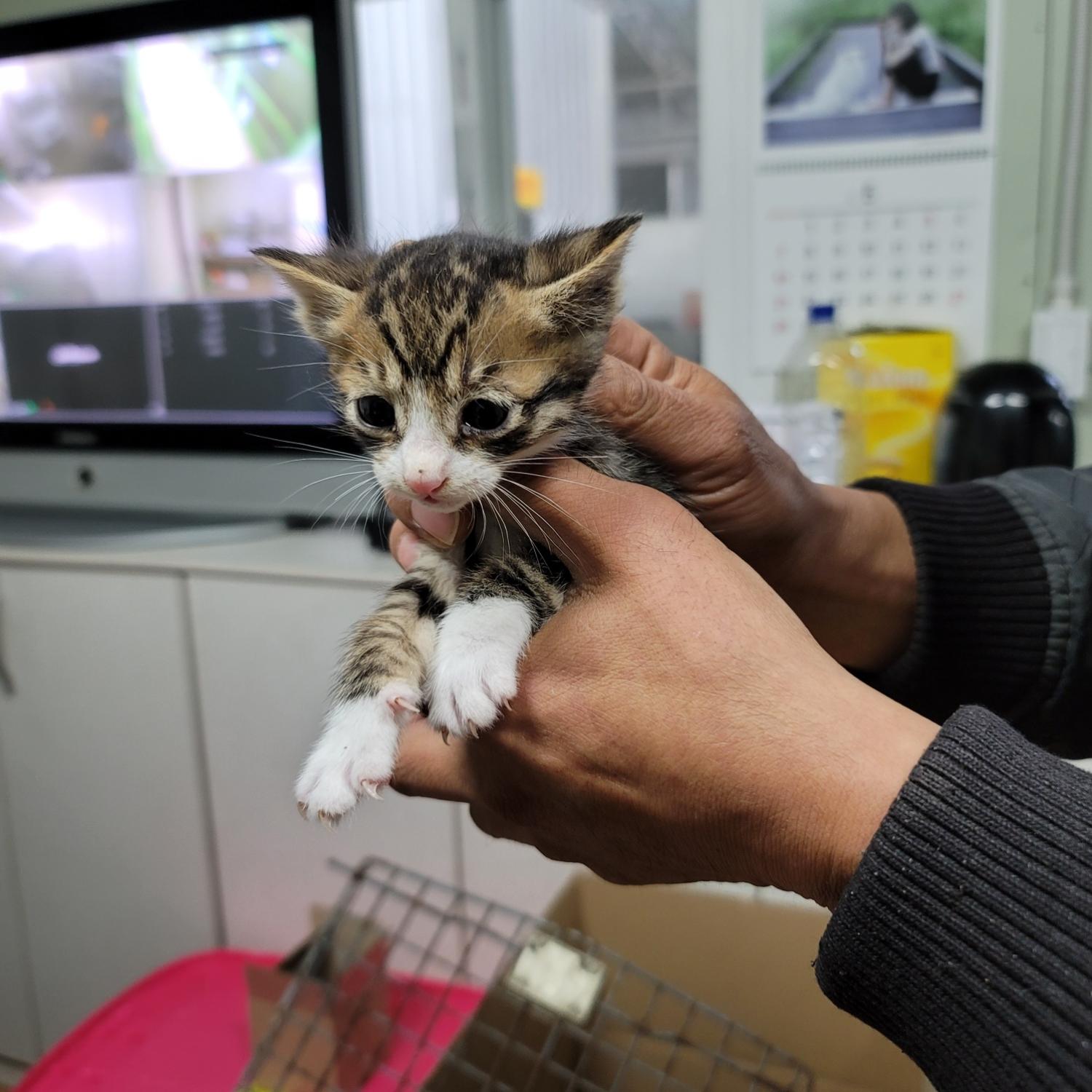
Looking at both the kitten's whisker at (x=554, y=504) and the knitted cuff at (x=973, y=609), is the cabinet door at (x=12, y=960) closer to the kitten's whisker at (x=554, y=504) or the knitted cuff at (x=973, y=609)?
the kitten's whisker at (x=554, y=504)

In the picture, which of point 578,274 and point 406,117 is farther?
point 406,117

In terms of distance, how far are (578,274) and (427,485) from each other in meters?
0.21

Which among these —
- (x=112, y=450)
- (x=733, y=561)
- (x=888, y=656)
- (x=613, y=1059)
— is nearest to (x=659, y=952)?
(x=613, y=1059)

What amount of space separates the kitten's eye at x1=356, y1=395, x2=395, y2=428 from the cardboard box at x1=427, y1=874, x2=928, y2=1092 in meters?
0.66

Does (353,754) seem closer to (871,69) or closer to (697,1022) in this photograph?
(697,1022)

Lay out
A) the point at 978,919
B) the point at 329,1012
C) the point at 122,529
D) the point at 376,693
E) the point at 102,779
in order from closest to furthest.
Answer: the point at 978,919
the point at 376,693
the point at 329,1012
the point at 102,779
the point at 122,529

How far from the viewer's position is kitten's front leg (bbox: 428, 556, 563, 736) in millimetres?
690

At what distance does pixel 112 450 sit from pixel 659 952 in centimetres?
154

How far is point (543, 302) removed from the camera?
2.52 feet

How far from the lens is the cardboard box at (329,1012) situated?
131cm

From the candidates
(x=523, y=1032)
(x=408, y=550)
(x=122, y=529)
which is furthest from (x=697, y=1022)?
(x=122, y=529)

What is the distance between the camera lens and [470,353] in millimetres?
751

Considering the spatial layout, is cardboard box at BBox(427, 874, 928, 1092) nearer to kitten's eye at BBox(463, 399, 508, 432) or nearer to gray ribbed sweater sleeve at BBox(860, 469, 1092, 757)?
gray ribbed sweater sleeve at BBox(860, 469, 1092, 757)

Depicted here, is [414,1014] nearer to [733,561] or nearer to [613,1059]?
[613,1059]
